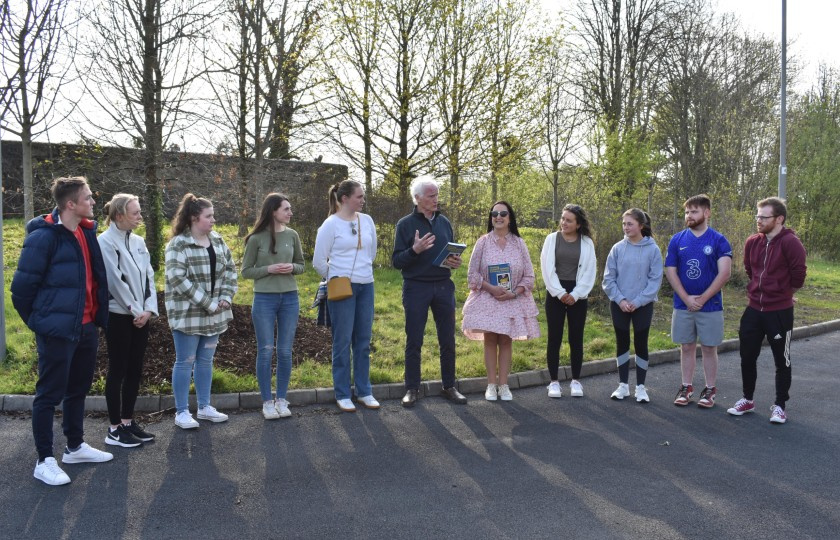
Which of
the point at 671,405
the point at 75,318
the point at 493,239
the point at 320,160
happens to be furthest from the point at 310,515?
the point at 320,160

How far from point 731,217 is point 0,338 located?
16751 millimetres

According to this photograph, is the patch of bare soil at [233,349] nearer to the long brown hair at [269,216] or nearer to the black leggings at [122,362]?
the black leggings at [122,362]

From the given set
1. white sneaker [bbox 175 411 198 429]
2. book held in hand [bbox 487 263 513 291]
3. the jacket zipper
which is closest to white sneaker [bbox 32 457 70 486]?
white sneaker [bbox 175 411 198 429]

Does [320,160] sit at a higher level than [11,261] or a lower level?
higher

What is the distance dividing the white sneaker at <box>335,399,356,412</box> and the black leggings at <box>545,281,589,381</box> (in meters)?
2.19

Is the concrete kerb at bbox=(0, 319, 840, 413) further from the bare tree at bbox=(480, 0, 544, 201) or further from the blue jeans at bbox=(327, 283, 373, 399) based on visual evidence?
the bare tree at bbox=(480, 0, 544, 201)

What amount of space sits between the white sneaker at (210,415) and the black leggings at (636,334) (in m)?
4.00

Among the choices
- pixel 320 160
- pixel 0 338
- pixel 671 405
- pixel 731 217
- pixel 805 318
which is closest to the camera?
pixel 671 405

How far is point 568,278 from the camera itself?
711cm

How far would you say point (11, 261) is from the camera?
14961 mm

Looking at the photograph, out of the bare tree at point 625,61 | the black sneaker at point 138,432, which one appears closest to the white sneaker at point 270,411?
the black sneaker at point 138,432

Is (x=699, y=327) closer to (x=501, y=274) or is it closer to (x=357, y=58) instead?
(x=501, y=274)

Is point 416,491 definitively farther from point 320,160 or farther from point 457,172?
point 320,160

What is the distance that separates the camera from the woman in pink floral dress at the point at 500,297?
22.5 feet
